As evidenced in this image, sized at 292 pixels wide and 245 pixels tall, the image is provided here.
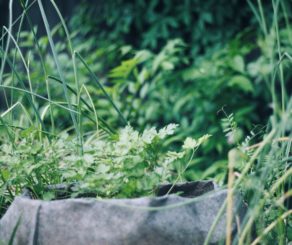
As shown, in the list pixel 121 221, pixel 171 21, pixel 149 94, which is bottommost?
pixel 149 94

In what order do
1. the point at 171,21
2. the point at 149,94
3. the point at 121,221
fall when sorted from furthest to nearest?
the point at 171,21 < the point at 149,94 < the point at 121,221

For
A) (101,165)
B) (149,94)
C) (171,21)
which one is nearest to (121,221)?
(101,165)

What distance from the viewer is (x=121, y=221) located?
2.92ft

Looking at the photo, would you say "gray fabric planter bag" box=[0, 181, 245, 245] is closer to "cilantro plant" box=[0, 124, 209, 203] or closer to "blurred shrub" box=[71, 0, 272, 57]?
"cilantro plant" box=[0, 124, 209, 203]

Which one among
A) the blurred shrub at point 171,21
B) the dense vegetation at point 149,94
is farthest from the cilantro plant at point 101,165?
the blurred shrub at point 171,21

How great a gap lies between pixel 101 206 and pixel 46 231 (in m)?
0.10

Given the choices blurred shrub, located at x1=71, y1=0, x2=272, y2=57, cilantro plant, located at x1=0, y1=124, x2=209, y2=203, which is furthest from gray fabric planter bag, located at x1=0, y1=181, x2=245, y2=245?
blurred shrub, located at x1=71, y1=0, x2=272, y2=57

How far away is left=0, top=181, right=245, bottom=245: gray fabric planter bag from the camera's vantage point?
0.89m

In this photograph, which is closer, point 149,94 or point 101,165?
point 101,165

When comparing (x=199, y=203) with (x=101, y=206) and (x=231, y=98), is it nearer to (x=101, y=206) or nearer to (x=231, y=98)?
(x=101, y=206)

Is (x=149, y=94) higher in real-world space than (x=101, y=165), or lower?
lower

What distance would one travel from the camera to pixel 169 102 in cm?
297

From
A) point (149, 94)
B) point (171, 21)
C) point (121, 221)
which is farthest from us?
point (171, 21)

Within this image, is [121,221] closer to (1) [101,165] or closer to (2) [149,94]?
(1) [101,165]
